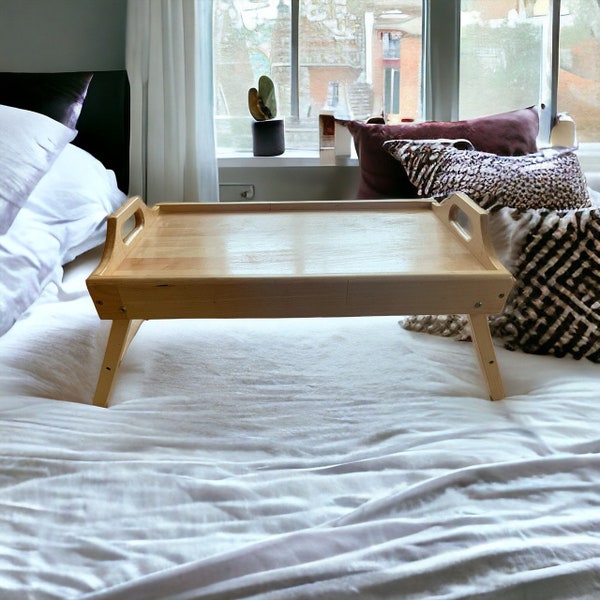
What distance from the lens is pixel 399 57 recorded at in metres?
2.40

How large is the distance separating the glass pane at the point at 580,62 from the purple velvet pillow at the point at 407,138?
0.55 meters

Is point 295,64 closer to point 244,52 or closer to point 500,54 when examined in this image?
point 244,52

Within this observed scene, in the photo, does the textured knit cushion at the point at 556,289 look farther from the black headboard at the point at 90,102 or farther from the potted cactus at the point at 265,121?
the black headboard at the point at 90,102

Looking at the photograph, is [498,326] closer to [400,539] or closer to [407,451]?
[407,451]

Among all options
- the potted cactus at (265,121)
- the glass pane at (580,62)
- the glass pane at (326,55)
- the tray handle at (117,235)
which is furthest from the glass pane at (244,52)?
the tray handle at (117,235)

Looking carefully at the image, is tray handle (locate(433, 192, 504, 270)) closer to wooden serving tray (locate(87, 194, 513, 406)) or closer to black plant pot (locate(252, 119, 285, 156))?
wooden serving tray (locate(87, 194, 513, 406))

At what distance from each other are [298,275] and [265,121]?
1285mm

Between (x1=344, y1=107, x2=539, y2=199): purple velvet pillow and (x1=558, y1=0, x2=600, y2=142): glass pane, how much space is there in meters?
0.55

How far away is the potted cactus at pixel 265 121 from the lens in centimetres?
225

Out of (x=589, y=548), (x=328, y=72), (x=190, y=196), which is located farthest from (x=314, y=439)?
(x=328, y=72)

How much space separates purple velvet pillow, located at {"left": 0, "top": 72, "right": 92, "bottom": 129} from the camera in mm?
2041

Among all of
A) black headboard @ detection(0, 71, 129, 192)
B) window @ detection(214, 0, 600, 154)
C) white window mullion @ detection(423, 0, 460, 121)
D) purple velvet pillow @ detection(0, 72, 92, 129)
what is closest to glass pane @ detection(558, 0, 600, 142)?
window @ detection(214, 0, 600, 154)

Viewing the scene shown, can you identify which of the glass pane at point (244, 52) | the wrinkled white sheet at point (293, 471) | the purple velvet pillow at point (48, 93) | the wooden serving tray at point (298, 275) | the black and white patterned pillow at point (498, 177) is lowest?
the wrinkled white sheet at point (293, 471)

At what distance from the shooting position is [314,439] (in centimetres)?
104
